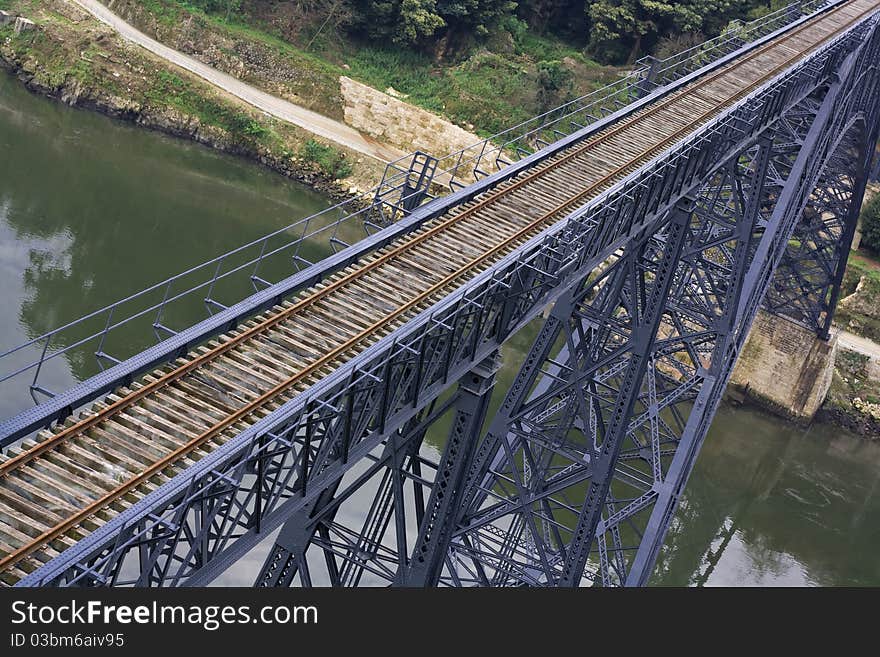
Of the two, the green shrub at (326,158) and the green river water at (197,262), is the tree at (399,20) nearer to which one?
the green shrub at (326,158)

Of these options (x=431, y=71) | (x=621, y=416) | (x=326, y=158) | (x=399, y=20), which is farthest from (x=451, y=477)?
(x=399, y=20)

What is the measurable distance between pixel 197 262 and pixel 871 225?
94.5 ft

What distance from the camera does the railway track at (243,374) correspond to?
1059cm

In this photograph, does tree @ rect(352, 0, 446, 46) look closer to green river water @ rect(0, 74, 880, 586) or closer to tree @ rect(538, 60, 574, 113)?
tree @ rect(538, 60, 574, 113)

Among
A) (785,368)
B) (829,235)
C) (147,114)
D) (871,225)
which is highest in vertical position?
(829,235)

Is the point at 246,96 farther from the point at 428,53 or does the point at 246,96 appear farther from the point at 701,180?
the point at 701,180

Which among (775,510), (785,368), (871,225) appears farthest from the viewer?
(871,225)

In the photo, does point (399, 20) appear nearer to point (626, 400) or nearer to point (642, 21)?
point (642, 21)

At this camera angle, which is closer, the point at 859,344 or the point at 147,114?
the point at 859,344

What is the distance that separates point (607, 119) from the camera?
2552 centimetres

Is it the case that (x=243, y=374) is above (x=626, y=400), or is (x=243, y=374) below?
above

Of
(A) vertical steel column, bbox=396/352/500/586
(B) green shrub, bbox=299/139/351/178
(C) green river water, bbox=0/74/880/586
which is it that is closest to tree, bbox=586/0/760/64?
(B) green shrub, bbox=299/139/351/178

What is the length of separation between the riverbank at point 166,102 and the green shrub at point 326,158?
46 millimetres

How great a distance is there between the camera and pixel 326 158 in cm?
5100
